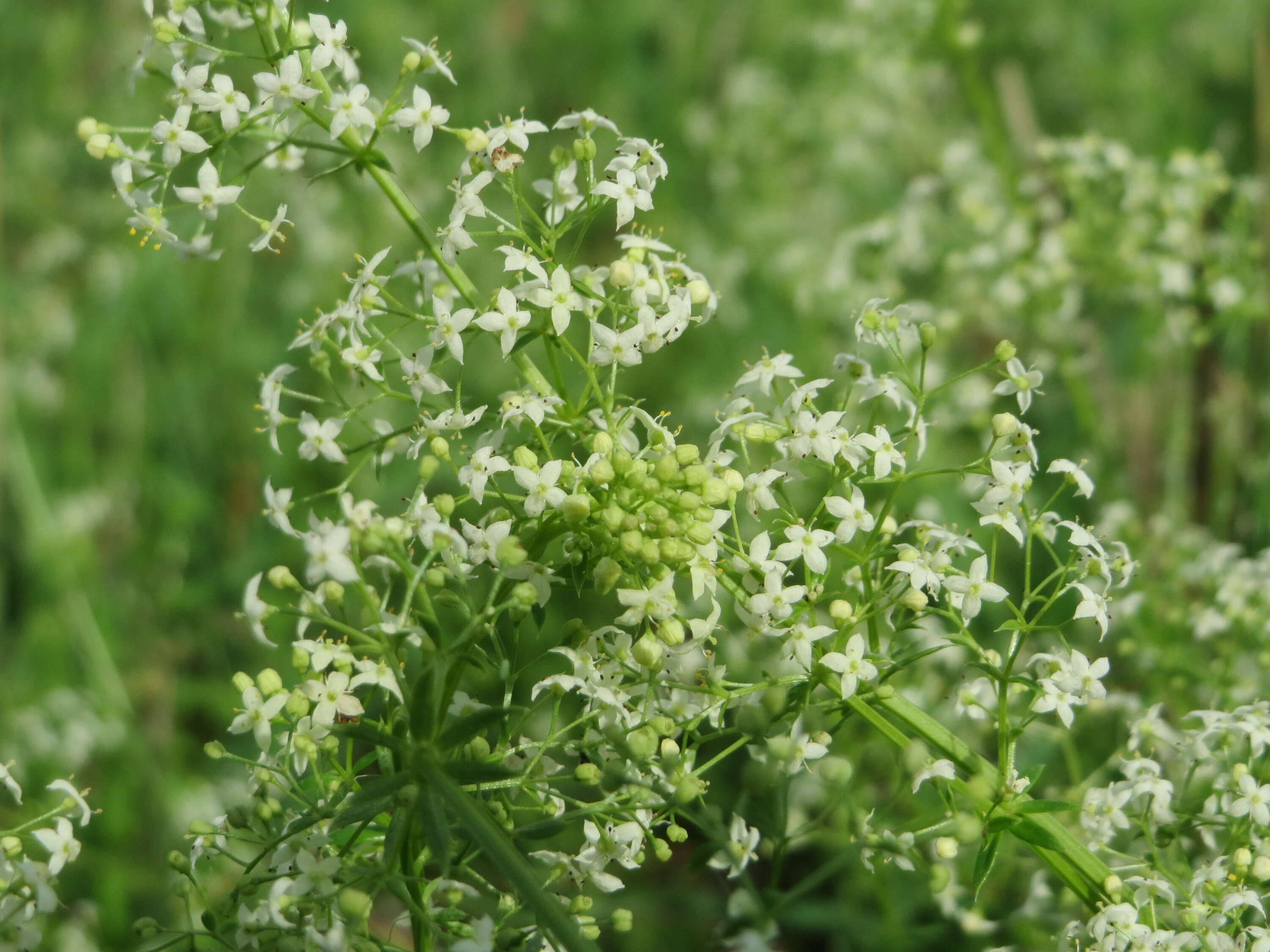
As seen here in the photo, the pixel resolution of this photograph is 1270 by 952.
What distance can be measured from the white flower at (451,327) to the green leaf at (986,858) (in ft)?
5.03

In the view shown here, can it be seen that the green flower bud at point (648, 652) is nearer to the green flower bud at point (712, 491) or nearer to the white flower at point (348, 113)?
the green flower bud at point (712, 491)

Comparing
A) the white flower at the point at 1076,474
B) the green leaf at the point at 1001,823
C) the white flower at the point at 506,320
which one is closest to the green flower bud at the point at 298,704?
the white flower at the point at 506,320

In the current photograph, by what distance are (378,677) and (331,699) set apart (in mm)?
105


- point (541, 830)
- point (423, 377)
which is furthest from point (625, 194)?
point (541, 830)

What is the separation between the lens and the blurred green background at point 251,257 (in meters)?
5.79

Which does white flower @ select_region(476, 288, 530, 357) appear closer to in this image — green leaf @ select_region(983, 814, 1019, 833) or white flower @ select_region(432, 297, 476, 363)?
white flower @ select_region(432, 297, 476, 363)

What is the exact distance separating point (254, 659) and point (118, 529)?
154cm

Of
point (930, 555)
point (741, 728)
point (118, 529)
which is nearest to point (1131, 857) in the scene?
point (930, 555)

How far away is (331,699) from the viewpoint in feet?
7.90

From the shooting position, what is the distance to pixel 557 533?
250 cm

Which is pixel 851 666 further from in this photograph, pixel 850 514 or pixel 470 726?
pixel 470 726

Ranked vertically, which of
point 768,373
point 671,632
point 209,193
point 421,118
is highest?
point 421,118

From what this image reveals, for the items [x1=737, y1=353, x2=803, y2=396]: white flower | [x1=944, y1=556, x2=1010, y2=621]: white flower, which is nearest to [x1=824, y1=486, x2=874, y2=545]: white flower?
[x1=944, y1=556, x2=1010, y2=621]: white flower

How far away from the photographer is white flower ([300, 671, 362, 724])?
7.80 feet
